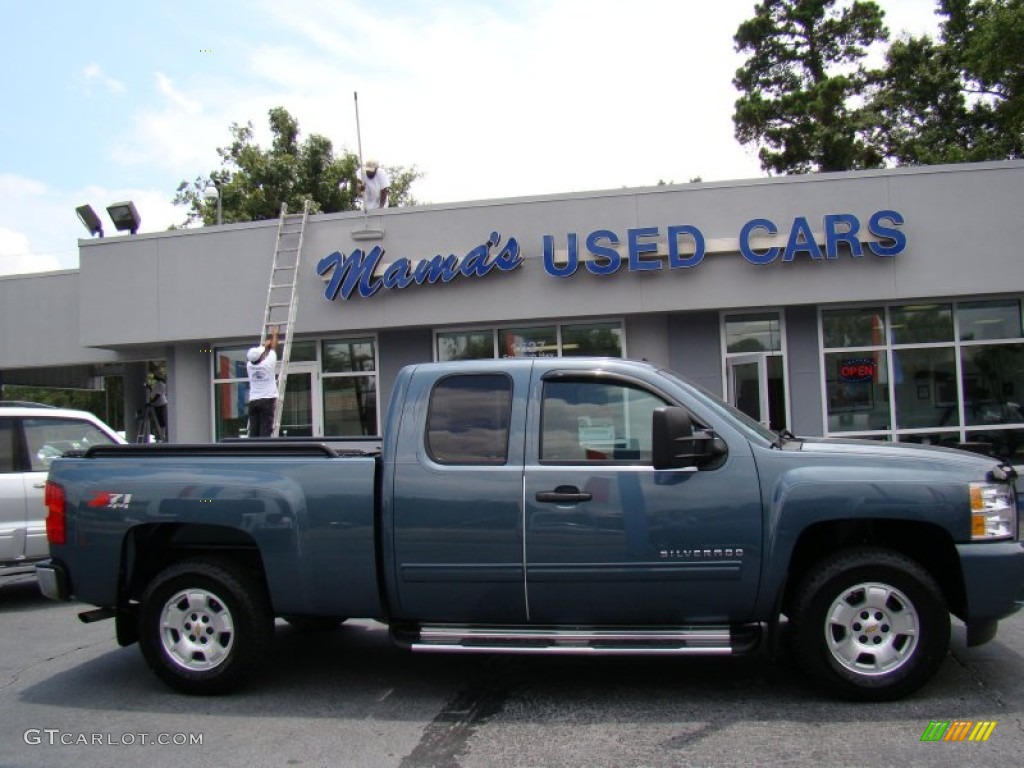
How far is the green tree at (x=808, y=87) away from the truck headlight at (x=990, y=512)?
28.4m

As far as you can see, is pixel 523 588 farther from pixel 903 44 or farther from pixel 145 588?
pixel 903 44

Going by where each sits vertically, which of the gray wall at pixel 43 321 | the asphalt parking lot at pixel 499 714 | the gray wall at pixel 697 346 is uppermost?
the gray wall at pixel 43 321

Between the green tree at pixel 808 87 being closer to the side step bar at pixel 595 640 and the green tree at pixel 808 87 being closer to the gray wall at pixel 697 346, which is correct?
the gray wall at pixel 697 346

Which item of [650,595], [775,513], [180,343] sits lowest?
[650,595]

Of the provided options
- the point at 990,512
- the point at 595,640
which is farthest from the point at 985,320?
the point at 595,640

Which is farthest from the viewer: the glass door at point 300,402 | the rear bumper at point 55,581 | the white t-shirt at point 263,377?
the glass door at point 300,402

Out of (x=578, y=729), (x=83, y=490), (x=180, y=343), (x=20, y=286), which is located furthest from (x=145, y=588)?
(x=20, y=286)

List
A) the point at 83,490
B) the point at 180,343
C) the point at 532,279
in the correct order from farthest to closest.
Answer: the point at 180,343
the point at 532,279
the point at 83,490

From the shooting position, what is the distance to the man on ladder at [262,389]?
11219 mm

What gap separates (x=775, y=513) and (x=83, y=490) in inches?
164

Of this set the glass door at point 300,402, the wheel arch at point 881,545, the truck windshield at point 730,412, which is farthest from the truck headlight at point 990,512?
the glass door at point 300,402

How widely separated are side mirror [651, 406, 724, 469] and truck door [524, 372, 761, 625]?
3.6 inches

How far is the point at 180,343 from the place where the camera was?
15172 millimetres

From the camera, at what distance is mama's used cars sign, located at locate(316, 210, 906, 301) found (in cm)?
1263
